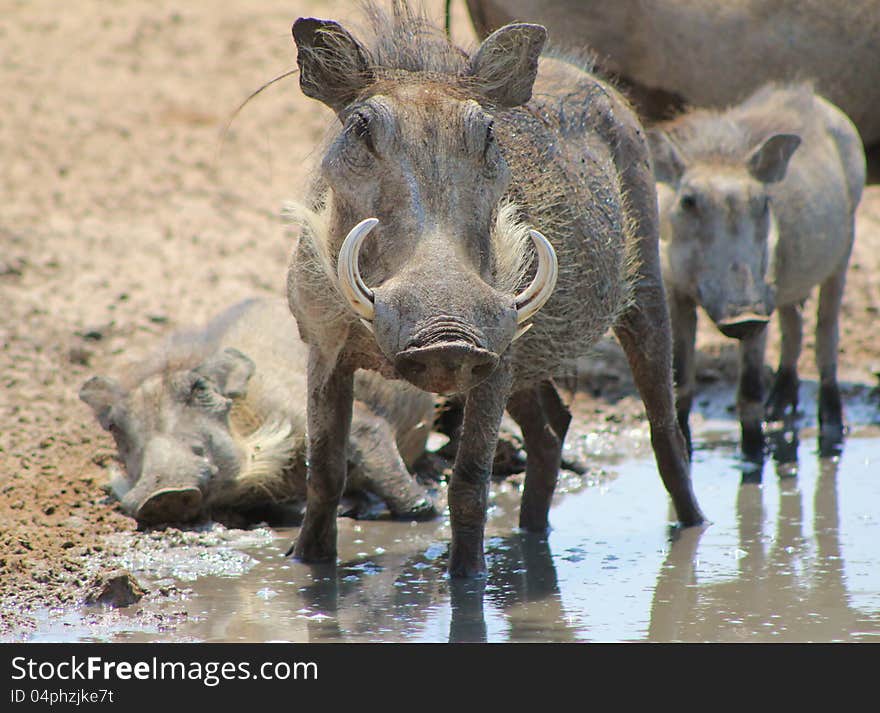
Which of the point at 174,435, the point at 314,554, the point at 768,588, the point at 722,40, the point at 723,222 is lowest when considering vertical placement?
the point at 768,588

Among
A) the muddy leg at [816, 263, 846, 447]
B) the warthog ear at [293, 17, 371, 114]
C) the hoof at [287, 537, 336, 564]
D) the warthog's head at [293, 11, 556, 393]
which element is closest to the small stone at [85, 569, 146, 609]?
the hoof at [287, 537, 336, 564]

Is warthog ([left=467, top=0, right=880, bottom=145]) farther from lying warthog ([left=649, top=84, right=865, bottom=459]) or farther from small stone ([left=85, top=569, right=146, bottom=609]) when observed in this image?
small stone ([left=85, top=569, right=146, bottom=609])

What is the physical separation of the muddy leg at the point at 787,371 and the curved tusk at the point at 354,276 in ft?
13.1

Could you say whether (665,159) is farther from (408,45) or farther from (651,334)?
(408,45)

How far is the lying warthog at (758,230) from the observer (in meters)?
6.14

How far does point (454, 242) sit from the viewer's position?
3723 millimetres

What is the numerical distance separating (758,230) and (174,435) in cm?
257

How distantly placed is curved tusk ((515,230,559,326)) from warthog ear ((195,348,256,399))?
195 cm

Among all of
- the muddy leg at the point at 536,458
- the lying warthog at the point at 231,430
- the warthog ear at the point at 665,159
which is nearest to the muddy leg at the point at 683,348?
the warthog ear at the point at 665,159

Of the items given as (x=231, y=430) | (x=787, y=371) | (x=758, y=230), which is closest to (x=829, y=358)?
Answer: (x=787, y=371)

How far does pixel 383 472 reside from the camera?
544 cm

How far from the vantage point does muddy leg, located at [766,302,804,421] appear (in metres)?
7.19
